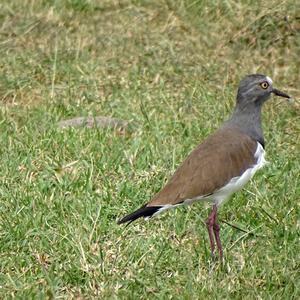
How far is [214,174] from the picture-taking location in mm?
6332

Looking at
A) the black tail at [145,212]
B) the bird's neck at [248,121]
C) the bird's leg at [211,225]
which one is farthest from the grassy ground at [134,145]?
the bird's neck at [248,121]

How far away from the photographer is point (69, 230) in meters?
6.42

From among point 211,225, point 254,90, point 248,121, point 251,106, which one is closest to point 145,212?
point 211,225

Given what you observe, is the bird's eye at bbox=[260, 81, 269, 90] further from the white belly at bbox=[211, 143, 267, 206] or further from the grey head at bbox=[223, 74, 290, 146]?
the white belly at bbox=[211, 143, 267, 206]

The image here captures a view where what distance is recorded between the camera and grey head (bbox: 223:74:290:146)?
22.5ft

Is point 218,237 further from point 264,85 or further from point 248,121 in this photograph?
point 264,85

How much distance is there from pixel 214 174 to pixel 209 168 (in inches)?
2.0

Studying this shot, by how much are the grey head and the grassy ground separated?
0.55m

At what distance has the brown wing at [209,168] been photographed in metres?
6.21

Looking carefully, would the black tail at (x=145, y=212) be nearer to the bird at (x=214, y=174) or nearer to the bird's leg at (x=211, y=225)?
the bird at (x=214, y=174)

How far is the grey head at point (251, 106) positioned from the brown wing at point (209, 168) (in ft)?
0.70

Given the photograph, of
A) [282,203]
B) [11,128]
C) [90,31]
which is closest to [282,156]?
[282,203]

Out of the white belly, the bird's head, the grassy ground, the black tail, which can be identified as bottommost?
the grassy ground

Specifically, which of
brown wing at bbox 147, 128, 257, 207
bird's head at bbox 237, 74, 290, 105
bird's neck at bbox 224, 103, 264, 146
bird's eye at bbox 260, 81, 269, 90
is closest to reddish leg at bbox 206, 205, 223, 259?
brown wing at bbox 147, 128, 257, 207
